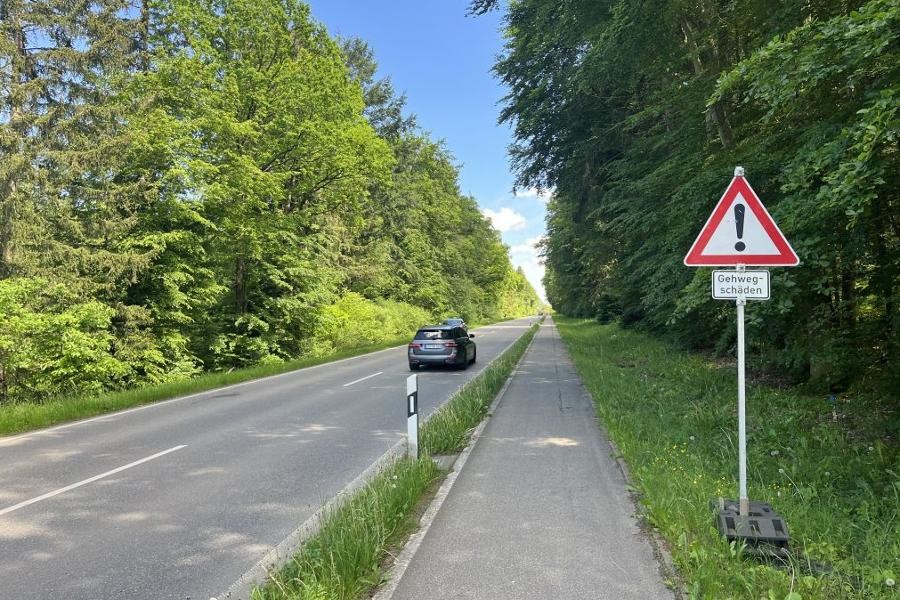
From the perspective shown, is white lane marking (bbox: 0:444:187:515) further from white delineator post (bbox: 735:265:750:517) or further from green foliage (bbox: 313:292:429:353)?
green foliage (bbox: 313:292:429:353)

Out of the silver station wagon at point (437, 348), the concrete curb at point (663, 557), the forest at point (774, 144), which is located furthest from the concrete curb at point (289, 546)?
the silver station wagon at point (437, 348)

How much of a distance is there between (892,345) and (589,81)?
829cm

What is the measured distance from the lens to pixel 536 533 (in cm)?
417

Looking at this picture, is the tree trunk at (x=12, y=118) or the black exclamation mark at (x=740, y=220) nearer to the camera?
the black exclamation mark at (x=740, y=220)

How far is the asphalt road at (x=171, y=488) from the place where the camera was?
3738 millimetres

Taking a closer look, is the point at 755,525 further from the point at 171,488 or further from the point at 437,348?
the point at 437,348

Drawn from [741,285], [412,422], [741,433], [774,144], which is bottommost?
[412,422]

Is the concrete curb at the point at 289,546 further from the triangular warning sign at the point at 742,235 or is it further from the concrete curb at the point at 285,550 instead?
the triangular warning sign at the point at 742,235

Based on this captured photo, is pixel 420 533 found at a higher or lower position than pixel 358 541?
lower

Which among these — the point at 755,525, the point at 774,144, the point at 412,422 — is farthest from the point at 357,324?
the point at 755,525

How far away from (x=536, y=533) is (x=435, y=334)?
41.5 feet

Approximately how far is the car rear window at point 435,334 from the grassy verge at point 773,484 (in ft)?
24.8

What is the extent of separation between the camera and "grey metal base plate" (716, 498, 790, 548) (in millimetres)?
3500

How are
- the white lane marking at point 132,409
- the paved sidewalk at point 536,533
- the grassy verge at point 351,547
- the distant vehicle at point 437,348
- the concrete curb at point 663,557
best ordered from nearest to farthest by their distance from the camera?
the grassy verge at point 351,547, the concrete curb at point 663,557, the paved sidewalk at point 536,533, the white lane marking at point 132,409, the distant vehicle at point 437,348
